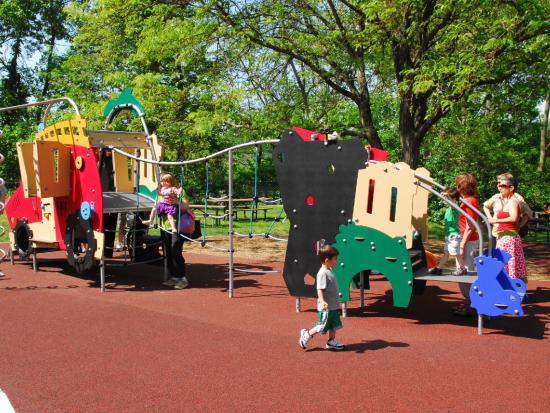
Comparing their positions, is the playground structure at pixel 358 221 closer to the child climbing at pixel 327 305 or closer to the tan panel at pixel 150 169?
the child climbing at pixel 327 305

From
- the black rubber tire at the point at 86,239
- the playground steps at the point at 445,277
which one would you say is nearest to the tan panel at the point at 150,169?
the black rubber tire at the point at 86,239

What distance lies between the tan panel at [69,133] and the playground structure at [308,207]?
0.06 feet

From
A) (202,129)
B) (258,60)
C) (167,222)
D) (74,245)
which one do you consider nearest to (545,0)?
(258,60)

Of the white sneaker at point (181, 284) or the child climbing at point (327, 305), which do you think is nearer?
the child climbing at point (327, 305)

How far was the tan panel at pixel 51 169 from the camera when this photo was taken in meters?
9.39

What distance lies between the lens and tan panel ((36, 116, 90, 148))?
364 inches

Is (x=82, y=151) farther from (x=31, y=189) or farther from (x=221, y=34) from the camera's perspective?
(x=221, y=34)

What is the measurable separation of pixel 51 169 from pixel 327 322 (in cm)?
580

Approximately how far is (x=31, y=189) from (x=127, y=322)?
155 inches

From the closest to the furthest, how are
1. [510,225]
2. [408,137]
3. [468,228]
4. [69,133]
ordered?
[468,228], [510,225], [69,133], [408,137]

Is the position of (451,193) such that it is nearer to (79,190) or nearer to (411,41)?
(411,41)

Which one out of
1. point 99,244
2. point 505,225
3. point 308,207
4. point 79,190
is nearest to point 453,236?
point 505,225

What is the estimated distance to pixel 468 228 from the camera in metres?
7.05

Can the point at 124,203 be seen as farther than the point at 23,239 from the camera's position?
No
